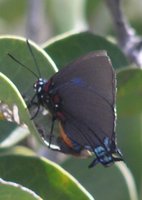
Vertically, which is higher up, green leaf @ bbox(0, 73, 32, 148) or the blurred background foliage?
green leaf @ bbox(0, 73, 32, 148)

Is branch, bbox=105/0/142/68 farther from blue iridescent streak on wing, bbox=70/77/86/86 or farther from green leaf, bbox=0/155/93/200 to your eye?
green leaf, bbox=0/155/93/200

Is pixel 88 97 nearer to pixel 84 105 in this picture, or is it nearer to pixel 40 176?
pixel 84 105

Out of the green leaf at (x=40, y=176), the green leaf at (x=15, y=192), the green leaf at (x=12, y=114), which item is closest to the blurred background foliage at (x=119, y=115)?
the green leaf at (x=12, y=114)

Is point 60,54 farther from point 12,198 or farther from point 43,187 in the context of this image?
point 12,198

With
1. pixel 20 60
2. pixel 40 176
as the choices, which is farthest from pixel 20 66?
pixel 40 176

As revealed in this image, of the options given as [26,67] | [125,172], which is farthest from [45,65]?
[125,172]

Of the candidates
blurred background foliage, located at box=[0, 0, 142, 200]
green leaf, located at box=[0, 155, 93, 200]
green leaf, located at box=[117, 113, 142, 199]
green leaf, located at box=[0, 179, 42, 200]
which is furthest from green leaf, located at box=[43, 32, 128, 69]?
green leaf, located at box=[0, 179, 42, 200]
